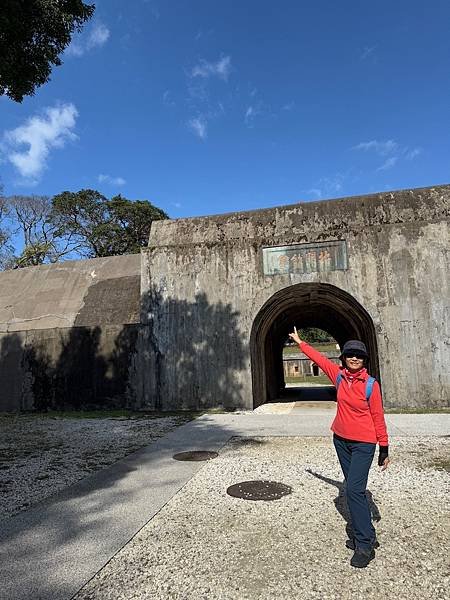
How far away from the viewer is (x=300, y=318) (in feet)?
72.8

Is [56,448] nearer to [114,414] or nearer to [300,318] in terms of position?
[114,414]

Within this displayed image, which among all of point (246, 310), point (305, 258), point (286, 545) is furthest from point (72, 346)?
point (286, 545)

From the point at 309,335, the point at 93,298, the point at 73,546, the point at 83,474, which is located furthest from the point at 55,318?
the point at 309,335

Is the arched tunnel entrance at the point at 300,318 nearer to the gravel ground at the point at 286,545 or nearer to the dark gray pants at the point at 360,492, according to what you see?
the gravel ground at the point at 286,545

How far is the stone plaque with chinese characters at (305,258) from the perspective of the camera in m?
13.6

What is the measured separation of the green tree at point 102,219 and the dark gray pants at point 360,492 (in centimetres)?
4151

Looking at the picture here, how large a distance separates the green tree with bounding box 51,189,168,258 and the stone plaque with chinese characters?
31.5 metres

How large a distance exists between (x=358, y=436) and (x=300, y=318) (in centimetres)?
1878

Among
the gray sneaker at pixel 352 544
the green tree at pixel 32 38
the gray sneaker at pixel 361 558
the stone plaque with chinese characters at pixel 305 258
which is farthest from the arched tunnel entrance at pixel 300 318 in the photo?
the gray sneaker at pixel 361 558

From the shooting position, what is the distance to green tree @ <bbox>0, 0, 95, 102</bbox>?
9.09 m

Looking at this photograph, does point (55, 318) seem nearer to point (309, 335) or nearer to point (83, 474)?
point (83, 474)

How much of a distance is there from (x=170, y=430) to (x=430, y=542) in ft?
24.0

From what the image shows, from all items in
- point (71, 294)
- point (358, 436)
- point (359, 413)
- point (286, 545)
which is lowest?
point (286, 545)

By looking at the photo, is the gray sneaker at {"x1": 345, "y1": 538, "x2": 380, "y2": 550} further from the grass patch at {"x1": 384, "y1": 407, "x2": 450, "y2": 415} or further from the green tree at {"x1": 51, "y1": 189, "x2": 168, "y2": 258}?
the green tree at {"x1": 51, "y1": 189, "x2": 168, "y2": 258}
